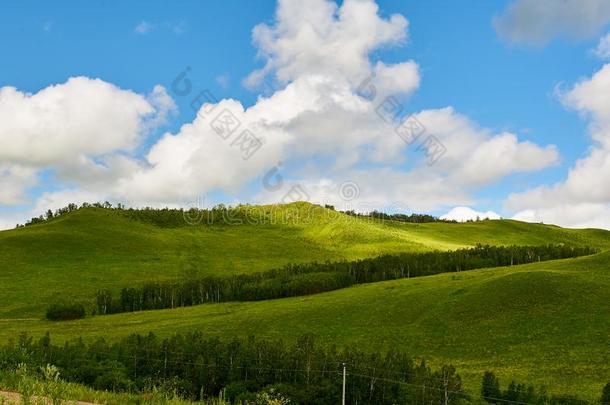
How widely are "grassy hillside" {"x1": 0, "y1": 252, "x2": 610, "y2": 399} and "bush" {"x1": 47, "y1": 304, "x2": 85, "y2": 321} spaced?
3838mm

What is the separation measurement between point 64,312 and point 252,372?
253 feet

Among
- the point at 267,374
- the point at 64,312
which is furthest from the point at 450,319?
the point at 64,312

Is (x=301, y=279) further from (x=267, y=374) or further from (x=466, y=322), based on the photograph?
(x=267, y=374)

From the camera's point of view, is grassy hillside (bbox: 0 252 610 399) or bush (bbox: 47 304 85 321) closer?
grassy hillside (bbox: 0 252 610 399)

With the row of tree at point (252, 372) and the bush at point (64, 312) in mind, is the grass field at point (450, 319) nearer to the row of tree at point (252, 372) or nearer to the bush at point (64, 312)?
the bush at point (64, 312)

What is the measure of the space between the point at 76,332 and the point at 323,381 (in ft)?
218

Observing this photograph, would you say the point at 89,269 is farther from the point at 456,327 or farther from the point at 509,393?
the point at 509,393

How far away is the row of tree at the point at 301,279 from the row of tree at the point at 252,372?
71677 mm

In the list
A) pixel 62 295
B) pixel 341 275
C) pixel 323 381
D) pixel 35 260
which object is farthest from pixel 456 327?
pixel 35 260

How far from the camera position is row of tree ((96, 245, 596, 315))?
132000 mm

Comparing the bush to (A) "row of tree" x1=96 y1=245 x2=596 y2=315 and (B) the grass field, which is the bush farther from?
(A) "row of tree" x1=96 y1=245 x2=596 y2=315

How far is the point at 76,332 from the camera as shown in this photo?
98188 millimetres

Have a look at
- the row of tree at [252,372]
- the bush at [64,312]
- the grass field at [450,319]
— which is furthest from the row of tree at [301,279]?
the row of tree at [252,372]

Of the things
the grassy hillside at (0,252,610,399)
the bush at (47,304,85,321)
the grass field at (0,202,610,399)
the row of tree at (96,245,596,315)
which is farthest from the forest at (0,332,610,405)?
the row of tree at (96,245,596,315)
